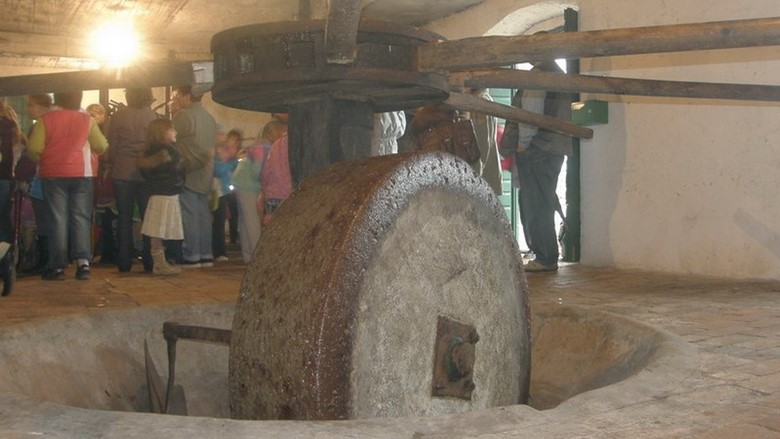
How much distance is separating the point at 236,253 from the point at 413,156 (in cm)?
947

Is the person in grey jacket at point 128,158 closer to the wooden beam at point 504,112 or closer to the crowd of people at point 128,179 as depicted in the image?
the crowd of people at point 128,179

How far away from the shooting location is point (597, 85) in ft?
13.1

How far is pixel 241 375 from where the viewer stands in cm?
246

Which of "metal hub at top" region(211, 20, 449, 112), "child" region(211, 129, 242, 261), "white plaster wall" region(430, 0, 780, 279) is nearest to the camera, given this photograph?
"metal hub at top" region(211, 20, 449, 112)

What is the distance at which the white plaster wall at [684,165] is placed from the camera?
697cm

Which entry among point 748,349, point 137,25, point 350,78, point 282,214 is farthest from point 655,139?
point 137,25

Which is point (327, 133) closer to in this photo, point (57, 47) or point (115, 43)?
point (115, 43)

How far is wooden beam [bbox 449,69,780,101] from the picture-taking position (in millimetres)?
3580

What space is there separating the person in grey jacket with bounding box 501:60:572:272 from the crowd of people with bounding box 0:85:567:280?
0.04 feet

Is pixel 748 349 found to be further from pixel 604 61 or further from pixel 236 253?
pixel 236 253

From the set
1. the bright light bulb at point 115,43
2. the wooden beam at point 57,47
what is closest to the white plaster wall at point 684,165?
the bright light bulb at point 115,43

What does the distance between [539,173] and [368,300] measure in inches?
236

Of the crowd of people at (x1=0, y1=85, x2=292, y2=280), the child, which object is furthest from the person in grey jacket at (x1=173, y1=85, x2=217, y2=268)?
the child

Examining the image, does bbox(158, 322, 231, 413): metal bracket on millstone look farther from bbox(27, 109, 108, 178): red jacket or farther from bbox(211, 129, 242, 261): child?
bbox(211, 129, 242, 261): child
